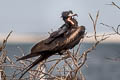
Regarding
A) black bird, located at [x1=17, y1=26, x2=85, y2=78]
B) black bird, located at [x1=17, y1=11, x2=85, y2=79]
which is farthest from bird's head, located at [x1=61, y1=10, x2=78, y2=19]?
black bird, located at [x1=17, y1=26, x2=85, y2=78]

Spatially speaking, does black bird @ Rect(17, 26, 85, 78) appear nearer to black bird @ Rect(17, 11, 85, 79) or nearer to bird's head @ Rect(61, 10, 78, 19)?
black bird @ Rect(17, 11, 85, 79)

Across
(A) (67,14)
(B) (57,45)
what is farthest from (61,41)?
(A) (67,14)

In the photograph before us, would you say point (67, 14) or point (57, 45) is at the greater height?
point (67, 14)

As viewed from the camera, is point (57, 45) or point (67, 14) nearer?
point (57, 45)

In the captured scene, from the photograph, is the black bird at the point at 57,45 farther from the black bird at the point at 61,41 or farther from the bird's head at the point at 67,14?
the bird's head at the point at 67,14

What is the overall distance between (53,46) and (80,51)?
660 millimetres

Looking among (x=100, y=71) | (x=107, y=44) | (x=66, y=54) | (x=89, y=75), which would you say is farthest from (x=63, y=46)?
(x=107, y=44)

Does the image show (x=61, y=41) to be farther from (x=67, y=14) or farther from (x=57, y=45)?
(x=67, y=14)

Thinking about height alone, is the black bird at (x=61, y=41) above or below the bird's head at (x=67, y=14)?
below

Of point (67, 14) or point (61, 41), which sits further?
point (67, 14)

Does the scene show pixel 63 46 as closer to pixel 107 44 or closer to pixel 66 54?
pixel 66 54

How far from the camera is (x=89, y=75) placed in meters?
8.01

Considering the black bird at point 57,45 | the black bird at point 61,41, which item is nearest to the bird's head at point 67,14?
the black bird at point 61,41

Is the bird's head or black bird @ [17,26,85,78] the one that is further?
the bird's head
